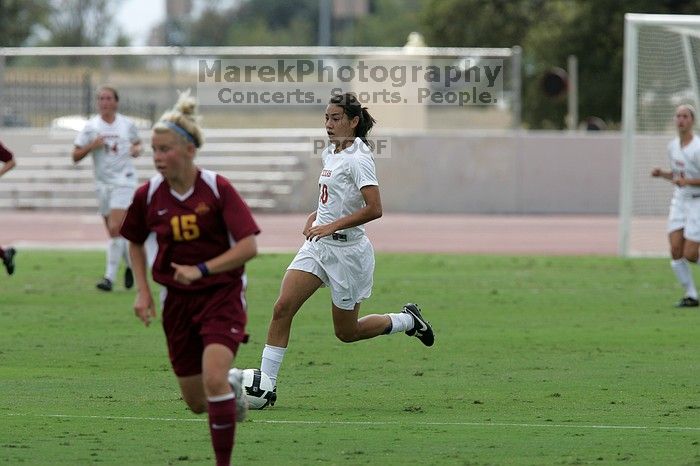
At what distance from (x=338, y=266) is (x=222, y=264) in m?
2.58

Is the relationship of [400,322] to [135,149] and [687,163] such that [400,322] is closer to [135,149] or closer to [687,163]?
[687,163]

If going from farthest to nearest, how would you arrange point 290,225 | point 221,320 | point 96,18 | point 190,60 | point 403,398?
1. point 96,18
2. point 190,60
3. point 290,225
4. point 403,398
5. point 221,320

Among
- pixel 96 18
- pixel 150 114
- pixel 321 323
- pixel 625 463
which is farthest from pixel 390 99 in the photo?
pixel 96 18

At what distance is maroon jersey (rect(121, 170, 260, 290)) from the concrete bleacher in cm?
2472

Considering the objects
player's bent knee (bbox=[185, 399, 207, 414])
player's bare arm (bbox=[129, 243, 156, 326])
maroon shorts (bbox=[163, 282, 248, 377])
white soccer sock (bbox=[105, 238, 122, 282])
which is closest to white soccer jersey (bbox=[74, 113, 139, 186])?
white soccer sock (bbox=[105, 238, 122, 282])

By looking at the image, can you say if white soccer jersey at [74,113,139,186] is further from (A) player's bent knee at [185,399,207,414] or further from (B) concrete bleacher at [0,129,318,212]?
(B) concrete bleacher at [0,129,318,212]

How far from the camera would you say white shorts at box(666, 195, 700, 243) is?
641 inches

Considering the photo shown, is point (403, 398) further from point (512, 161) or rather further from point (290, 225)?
point (512, 161)

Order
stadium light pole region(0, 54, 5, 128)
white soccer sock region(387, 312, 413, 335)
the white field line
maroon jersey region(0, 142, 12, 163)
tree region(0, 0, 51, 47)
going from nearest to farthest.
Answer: the white field line
white soccer sock region(387, 312, 413, 335)
maroon jersey region(0, 142, 12, 163)
stadium light pole region(0, 54, 5, 128)
tree region(0, 0, 51, 47)

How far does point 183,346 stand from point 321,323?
7418mm

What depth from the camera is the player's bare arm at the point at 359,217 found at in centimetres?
932

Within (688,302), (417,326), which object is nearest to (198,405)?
(417,326)

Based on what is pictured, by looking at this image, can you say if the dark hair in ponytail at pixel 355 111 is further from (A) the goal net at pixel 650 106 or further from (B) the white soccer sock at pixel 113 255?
(A) the goal net at pixel 650 106

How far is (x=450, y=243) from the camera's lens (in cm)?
2623
